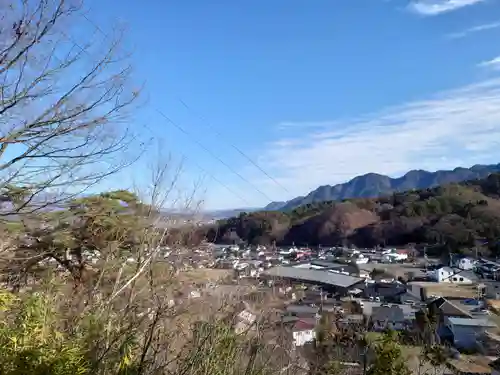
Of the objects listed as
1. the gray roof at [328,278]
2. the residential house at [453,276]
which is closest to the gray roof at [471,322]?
the gray roof at [328,278]

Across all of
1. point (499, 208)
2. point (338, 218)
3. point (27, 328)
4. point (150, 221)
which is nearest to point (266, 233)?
point (338, 218)

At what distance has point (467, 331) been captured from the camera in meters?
9.34

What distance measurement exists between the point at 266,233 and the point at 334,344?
74.2ft

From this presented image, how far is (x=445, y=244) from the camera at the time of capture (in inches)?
1090

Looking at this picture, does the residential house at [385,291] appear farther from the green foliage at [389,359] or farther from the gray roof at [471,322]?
the green foliage at [389,359]

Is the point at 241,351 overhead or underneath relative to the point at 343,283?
overhead

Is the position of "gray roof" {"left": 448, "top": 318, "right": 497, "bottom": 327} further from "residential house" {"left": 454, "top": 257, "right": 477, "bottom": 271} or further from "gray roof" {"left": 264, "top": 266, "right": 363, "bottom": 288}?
"residential house" {"left": 454, "top": 257, "right": 477, "bottom": 271}

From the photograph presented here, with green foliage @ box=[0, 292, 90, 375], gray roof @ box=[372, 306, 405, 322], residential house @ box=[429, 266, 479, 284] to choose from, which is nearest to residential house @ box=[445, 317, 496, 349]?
gray roof @ box=[372, 306, 405, 322]

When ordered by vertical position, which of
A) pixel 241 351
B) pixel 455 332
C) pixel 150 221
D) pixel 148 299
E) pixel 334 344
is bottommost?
pixel 455 332

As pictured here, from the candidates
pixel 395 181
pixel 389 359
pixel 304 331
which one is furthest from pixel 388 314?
pixel 395 181

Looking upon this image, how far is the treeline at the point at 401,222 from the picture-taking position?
2694 centimetres

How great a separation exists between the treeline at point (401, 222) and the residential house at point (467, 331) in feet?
51.5

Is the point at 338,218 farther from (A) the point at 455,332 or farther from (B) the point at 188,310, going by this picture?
(B) the point at 188,310

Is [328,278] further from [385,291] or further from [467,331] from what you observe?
[467,331]
